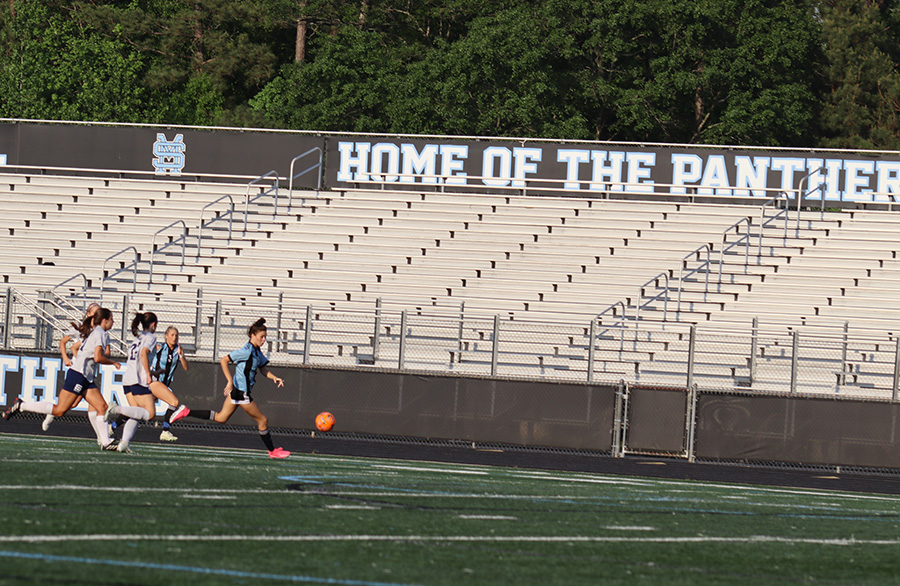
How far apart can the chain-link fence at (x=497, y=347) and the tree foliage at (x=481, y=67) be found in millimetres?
20907

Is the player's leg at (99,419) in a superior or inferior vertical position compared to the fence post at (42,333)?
inferior

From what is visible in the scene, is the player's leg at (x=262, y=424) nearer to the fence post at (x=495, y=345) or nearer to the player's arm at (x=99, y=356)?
the player's arm at (x=99, y=356)

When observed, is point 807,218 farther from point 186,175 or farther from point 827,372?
point 186,175

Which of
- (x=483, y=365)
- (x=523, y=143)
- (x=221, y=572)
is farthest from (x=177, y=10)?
(x=221, y=572)

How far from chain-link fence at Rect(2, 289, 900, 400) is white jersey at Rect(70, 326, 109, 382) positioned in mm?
5828

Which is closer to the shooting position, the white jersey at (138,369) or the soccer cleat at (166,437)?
the white jersey at (138,369)

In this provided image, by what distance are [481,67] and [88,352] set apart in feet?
95.8

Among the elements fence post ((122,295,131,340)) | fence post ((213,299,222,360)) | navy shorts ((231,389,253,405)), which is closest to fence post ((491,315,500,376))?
fence post ((213,299,222,360))

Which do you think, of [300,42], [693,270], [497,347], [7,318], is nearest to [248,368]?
[497,347]

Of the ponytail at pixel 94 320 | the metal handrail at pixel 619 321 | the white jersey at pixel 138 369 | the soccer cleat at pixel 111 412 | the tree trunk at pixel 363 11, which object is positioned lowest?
the soccer cleat at pixel 111 412

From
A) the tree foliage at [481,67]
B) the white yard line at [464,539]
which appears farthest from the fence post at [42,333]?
the tree foliage at [481,67]

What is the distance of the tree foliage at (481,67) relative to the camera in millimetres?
40594

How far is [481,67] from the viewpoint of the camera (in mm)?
39969

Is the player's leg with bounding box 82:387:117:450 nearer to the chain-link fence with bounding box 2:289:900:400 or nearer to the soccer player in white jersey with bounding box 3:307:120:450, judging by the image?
the soccer player in white jersey with bounding box 3:307:120:450
